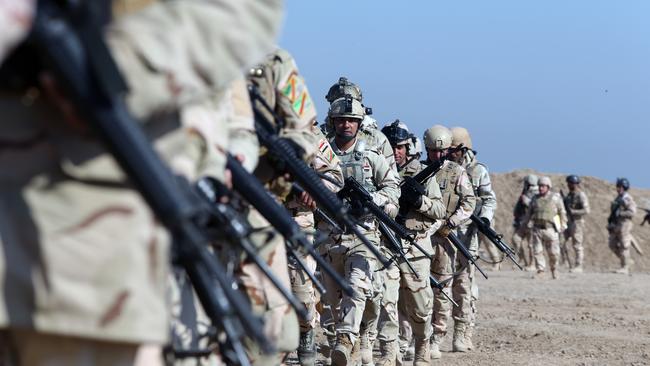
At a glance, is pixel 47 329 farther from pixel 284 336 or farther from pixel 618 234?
pixel 618 234

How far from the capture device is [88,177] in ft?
11.6

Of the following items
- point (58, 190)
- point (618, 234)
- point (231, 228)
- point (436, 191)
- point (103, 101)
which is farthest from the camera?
point (618, 234)

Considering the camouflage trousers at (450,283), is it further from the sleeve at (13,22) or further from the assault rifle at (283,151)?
the sleeve at (13,22)

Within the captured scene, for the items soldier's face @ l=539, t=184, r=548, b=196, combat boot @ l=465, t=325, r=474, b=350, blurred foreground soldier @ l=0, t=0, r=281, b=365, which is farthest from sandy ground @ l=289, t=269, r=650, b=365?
Result: blurred foreground soldier @ l=0, t=0, r=281, b=365

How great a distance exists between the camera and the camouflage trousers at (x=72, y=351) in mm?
3613

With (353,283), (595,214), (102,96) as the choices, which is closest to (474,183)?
(353,283)

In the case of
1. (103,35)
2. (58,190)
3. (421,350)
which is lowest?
(421,350)

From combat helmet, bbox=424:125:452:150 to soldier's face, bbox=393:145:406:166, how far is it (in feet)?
1.64

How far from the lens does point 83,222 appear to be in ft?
11.5

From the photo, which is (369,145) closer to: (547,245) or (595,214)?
(547,245)

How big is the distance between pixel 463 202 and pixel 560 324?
378 cm

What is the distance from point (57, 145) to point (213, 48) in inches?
19.3

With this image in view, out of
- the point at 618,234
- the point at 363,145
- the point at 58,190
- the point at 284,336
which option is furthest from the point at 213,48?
the point at 618,234

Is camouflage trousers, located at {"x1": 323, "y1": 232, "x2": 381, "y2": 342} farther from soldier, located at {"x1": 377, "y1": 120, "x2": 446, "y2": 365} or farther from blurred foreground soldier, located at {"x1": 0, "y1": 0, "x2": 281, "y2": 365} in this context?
blurred foreground soldier, located at {"x1": 0, "y1": 0, "x2": 281, "y2": 365}
